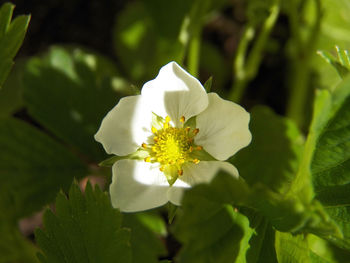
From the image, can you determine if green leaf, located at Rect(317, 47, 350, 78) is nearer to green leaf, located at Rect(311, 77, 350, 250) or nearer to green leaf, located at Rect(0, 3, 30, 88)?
green leaf, located at Rect(311, 77, 350, 250)

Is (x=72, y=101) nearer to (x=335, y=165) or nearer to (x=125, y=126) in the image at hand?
(x=125, y=126)

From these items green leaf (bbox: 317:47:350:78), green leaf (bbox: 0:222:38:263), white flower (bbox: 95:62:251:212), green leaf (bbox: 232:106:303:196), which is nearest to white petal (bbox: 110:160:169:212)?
white flower (bbox: 95:62:251:212)

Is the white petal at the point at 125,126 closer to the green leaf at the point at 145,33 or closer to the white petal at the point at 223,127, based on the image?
the white petal at the point at 223,127

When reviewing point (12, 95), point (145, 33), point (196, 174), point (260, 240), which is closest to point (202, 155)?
point (196, 174)

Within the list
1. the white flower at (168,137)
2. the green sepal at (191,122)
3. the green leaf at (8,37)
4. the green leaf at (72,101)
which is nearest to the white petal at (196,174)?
the white flower at (168,137)

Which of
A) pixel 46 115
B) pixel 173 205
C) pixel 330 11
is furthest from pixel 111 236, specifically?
pixel 330 11

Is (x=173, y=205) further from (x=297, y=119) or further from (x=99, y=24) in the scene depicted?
(x=99, y=24)
